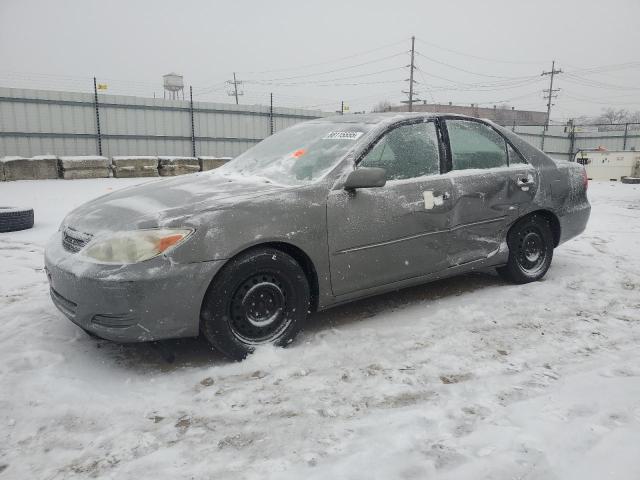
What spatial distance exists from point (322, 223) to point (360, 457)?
4.83ft

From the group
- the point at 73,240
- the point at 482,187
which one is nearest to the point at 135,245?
the point at 73,240

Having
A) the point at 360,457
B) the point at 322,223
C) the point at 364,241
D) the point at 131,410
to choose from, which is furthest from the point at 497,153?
the point at 131,410

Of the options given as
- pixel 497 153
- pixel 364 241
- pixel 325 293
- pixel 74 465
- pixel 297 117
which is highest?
pixel 297 117

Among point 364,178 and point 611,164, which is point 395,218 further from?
point 611,164

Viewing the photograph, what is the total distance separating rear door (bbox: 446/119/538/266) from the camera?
383 centimetres

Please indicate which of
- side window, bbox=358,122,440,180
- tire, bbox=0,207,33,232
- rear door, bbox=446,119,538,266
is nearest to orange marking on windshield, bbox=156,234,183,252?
side window, bbox=358,122,440,180

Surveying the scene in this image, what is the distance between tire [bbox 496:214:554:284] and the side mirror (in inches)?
64.9

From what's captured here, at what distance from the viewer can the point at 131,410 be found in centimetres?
242

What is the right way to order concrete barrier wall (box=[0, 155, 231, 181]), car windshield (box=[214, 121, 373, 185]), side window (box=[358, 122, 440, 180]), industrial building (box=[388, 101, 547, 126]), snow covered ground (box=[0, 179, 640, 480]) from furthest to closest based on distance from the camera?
industrial building (box=[388, 101, 547, 126])
concrete barrier wall (box=[0, 155, 231, 181])
side window (box=[358, 122, 440, 180])
car windshield (box=[214, 121, 373, 185])
snow covered ground (box=[0, 179, 640, 480])

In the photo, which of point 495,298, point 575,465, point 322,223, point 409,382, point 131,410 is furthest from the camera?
point 495,298

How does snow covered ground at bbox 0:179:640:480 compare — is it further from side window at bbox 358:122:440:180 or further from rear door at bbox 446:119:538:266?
side window at bbox 358:122:440:180

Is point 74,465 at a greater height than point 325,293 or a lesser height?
lesser

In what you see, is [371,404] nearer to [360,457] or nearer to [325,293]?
[360,457]

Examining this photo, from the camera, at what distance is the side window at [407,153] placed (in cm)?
346
